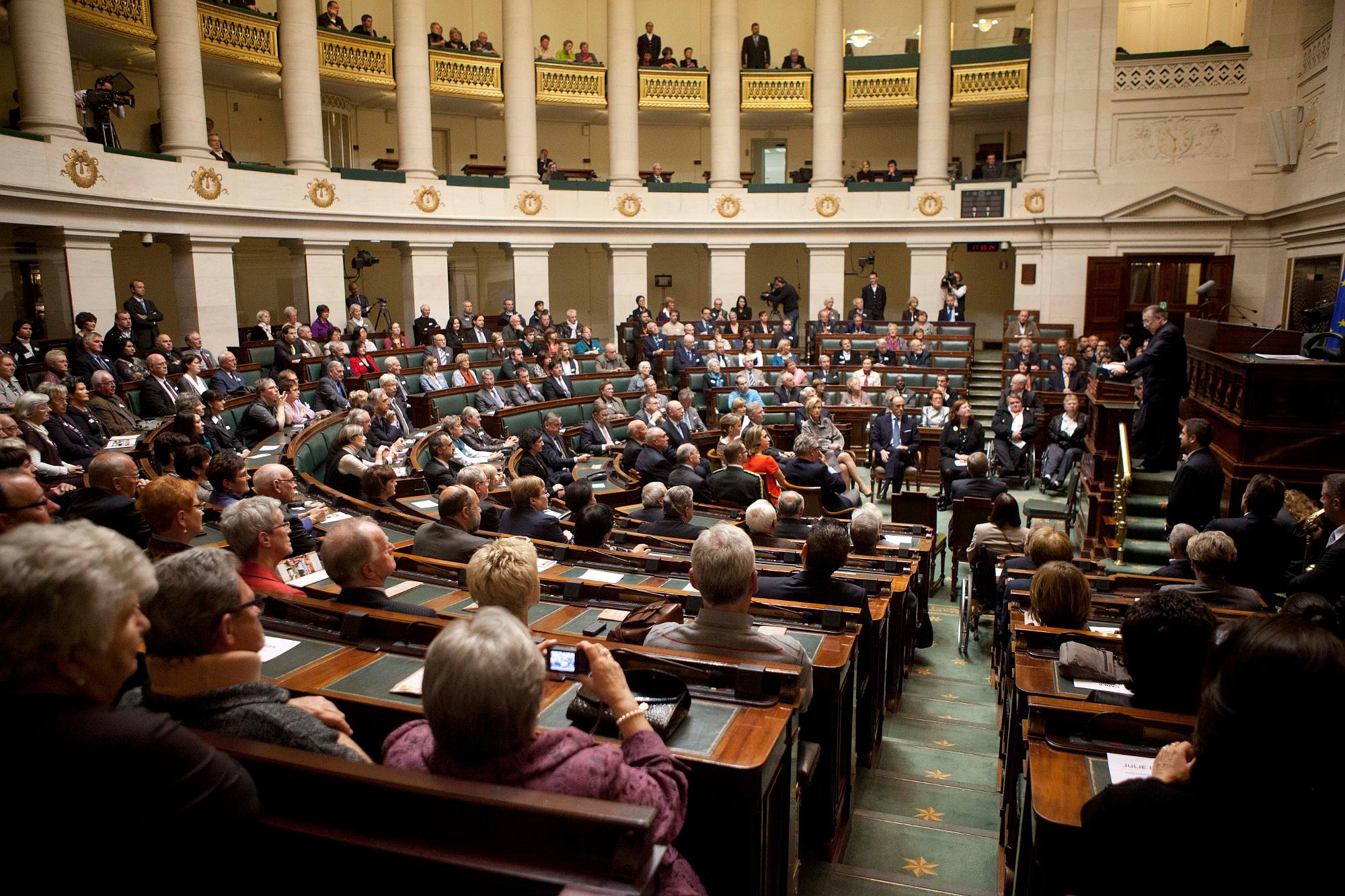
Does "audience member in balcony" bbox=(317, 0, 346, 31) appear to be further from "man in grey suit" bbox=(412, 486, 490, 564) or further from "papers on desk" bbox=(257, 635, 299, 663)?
"papers on desk" bbox=(257, 635, 299, 663)

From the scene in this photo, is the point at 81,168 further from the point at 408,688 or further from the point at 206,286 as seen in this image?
the point at 408,688

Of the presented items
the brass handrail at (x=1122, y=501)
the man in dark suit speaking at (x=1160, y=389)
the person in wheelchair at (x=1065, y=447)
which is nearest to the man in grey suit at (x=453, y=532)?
the brass handrail at (x=1122, y=501)

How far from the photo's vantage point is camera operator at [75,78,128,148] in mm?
12188

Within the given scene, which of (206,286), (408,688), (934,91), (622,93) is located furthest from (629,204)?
(408,688)

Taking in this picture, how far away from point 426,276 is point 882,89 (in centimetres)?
1018

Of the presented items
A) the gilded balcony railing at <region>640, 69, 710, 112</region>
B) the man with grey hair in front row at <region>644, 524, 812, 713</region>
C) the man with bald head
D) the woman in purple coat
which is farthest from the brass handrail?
the gilded balcony railing at <region>640, 69, 710, 112</region>

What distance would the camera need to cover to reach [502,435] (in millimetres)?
10070

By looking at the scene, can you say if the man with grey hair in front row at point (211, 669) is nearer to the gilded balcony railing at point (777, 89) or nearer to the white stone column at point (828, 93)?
the white stone column at point (828, 93)

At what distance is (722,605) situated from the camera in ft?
9.30

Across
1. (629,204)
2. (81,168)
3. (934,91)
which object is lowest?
(81,168)

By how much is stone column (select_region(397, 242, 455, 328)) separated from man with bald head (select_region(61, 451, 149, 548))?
12789mm

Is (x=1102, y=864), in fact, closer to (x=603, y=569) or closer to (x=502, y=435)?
(x=603, y=569)

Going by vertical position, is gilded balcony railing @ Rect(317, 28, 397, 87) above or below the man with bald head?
above

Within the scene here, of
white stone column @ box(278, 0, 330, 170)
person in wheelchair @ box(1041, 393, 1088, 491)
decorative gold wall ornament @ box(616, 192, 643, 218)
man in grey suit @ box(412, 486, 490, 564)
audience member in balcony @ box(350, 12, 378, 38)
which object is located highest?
audience member in balcony @ box(350, 12, 378, 38)
